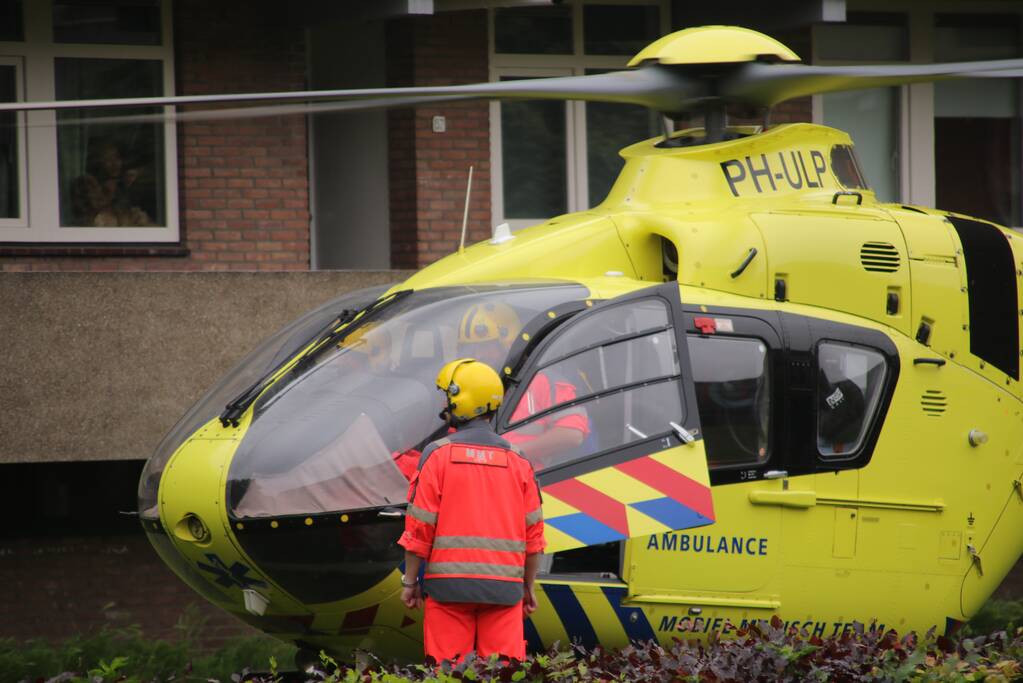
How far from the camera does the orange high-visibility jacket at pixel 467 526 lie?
6105 mm

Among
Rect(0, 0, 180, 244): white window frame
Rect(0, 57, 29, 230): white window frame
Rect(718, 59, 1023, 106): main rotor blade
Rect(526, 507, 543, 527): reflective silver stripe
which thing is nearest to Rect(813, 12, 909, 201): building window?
Rect(718, 59, 1023, 106): main rotor blade

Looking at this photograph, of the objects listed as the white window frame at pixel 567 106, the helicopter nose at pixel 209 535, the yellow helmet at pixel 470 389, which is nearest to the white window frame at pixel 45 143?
the white window frame at pixel 567 106

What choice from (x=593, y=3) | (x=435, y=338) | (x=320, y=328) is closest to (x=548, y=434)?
(x=435, y=338)

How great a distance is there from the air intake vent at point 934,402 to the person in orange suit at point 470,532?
2471 millimetres

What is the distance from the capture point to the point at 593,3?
12469 mm

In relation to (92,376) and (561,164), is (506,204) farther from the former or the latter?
(92,376)

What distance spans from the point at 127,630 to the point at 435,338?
4740 millimetres

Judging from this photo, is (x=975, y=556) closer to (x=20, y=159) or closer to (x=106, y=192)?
(x=106, y=192)

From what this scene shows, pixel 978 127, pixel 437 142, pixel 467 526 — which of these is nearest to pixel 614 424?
pixel 467 526

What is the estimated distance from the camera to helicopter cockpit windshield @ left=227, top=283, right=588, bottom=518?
6.48 metres

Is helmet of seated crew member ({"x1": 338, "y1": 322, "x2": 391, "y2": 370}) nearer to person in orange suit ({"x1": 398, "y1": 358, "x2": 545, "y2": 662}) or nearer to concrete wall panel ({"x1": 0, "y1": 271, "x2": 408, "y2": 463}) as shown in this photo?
person in orange suit ({"x1": 398, "y1": 358, "x2": 545, "y2": 662})

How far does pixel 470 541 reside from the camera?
6.11m

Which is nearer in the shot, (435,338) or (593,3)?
(435,338)

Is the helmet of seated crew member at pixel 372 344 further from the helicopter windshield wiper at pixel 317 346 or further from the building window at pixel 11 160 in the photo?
the building window at pixel 11 160
